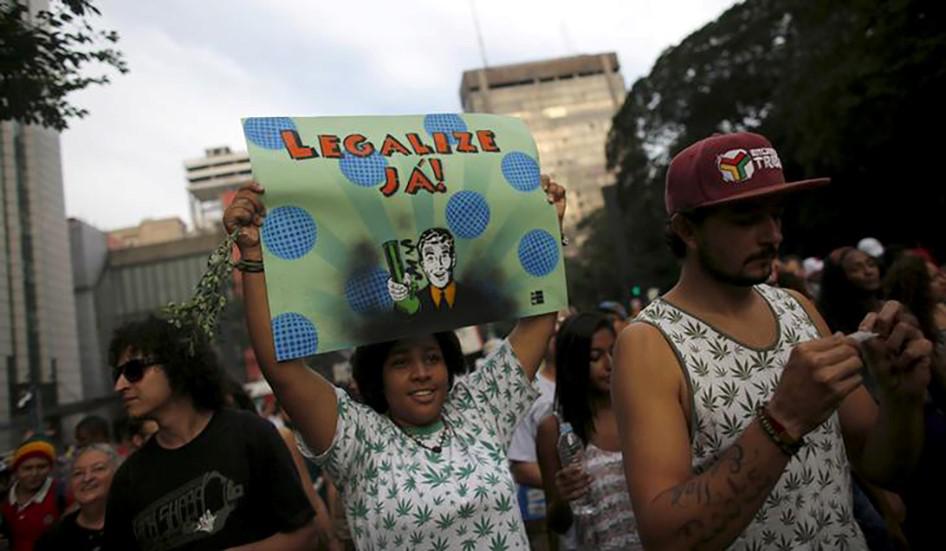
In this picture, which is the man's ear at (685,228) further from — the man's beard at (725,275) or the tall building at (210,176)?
the tall building at (210,176)

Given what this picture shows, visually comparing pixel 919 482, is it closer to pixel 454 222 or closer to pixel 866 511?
pixel 866 511

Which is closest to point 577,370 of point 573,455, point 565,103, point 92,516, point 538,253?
point 573,455

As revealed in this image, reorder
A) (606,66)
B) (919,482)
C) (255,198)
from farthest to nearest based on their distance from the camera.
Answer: (606,66) → (919,482) → (255,198)

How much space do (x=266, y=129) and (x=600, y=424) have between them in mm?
2001

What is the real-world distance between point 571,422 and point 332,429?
1.50m

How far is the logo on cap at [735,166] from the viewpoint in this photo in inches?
75.3

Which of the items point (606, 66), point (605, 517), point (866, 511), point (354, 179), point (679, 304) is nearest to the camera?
point (679, 304)

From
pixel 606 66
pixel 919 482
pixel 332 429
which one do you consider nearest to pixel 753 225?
pixel 332 429

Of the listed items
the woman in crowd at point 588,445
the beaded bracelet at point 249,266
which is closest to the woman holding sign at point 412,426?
the beaded bracelet at point 249,266

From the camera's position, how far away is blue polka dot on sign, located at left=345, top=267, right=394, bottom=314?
2395 mm

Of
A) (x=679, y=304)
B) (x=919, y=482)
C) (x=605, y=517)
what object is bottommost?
(x=919, y=482)

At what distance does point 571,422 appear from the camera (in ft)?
11.8

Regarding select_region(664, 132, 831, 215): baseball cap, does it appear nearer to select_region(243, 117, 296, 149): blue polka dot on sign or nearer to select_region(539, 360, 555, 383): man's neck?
select_region(243, 117, 296, 149): blue polka dot on sign

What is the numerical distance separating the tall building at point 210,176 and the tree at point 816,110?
132 meters
